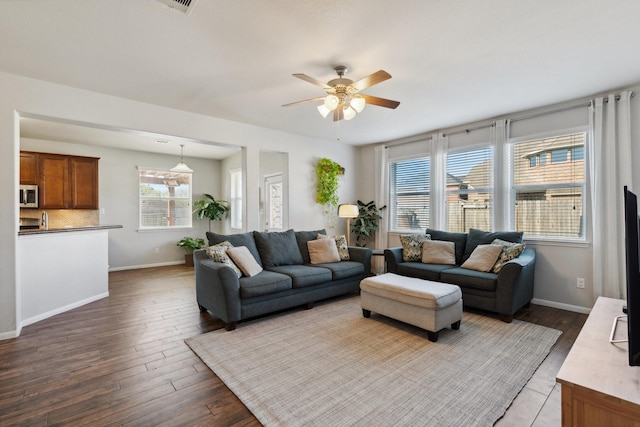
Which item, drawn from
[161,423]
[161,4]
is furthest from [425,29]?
[161,423]

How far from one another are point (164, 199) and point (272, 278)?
16.8 feet

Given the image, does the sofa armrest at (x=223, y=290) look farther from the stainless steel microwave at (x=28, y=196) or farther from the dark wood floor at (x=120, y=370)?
the stainless steel microwave at (x=28, y=196)

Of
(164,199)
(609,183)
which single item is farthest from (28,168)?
(609,183)

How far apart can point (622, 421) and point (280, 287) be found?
9.39ft

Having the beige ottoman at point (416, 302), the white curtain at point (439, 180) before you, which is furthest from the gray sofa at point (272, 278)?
the white curtain at point (439, 180)

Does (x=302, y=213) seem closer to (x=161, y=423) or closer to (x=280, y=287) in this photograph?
(x=280, y=287)

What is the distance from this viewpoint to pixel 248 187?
15.4 feet

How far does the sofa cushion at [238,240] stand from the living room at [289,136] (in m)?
0.71

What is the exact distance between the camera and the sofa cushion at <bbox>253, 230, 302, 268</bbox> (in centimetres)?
407

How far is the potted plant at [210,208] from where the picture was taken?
7.39 metres

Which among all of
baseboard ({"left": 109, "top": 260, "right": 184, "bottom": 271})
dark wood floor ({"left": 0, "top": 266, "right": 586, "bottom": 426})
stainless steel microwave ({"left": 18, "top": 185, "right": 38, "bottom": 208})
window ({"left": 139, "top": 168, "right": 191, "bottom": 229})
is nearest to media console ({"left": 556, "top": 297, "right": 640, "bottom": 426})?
dark wood floor ({"left": 0, "top": 266, "right": 586, "bottom": 426})

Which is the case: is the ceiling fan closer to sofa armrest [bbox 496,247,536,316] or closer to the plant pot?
sofa armrest [bbox 496,247,536,316]

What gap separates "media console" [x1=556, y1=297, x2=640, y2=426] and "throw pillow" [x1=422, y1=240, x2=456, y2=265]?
295cm

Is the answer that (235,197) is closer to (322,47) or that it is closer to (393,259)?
(393,259)
